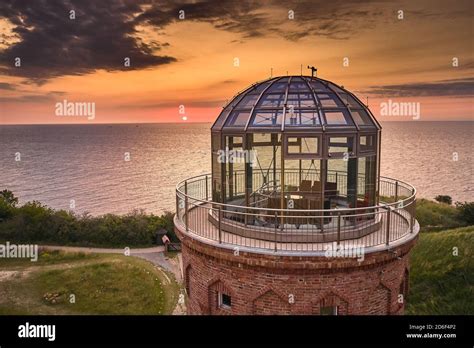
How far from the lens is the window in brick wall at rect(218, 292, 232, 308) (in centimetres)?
1078

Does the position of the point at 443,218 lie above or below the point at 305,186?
below

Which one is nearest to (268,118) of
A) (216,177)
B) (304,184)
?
(304,184)

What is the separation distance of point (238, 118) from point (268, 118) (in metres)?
0.97

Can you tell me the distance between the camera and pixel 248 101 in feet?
38.7

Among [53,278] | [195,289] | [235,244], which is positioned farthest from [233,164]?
[53,278]

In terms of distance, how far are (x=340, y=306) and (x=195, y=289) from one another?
403 cm

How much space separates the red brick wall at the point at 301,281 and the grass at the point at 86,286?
37.5ft

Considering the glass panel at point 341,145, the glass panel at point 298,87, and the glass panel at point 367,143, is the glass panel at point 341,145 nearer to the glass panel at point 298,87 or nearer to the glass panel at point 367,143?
the glass panel at point 367,143

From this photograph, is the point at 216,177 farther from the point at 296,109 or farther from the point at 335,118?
the point at 335,118

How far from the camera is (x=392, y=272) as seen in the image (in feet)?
34.3

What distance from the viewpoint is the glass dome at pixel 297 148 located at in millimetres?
10477
